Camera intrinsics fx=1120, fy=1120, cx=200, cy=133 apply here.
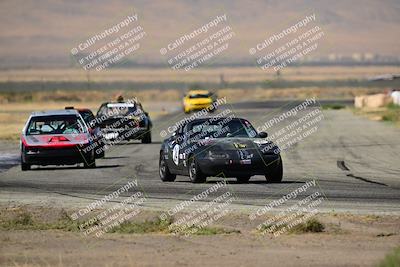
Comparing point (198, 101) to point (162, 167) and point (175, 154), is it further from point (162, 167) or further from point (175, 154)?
point (175, 154)

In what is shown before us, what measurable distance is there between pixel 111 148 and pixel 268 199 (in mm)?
19598

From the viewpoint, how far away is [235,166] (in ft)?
70.0

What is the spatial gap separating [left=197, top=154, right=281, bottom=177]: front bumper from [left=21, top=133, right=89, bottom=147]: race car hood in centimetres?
571

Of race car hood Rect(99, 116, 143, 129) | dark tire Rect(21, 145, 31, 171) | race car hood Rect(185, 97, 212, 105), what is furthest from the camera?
race car hood Rect(185, 97, 212, 105)

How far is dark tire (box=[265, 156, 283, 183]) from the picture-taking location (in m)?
21.7

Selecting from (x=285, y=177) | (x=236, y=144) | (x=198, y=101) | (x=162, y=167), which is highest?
(x=236, y=144)

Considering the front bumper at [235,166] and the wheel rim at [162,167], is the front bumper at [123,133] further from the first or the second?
the front bumper at [235,166]

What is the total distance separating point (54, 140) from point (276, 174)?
6.67m

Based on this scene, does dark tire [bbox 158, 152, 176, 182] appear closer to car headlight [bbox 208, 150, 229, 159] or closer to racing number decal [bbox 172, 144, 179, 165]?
racing number decal [bbox 172, 144, 179, 165]

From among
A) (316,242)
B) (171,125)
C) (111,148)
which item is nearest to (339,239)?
(316,242)

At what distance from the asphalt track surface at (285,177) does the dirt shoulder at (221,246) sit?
1.97m

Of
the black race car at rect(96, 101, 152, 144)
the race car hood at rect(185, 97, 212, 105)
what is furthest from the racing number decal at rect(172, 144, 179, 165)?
the race car hood at rect(185, 97, 212, 105)

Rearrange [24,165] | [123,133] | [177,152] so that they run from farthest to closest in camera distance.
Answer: [123,133]
[24,165]
[177,152]

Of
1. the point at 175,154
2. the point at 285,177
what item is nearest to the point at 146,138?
the point at 285,177
